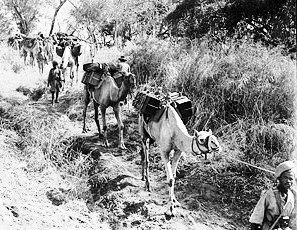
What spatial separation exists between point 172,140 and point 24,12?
26574 millimetres

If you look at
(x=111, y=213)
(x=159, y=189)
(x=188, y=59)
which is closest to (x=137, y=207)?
(x=111, y=213)

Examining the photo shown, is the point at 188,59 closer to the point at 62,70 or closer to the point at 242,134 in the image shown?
the point at 242,134

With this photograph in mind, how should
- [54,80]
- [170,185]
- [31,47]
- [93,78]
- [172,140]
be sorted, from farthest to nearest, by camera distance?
1. [31,47]
2. [54,80]
3. [93,78]
4. [172,140]
5. [170,185]

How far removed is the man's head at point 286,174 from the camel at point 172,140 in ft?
4.74

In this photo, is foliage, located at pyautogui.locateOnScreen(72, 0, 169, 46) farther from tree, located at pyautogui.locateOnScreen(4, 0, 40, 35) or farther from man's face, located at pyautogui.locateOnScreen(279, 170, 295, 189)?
man's face, located at pyautogui.locateOnScreen(279, 170, 295, 189)

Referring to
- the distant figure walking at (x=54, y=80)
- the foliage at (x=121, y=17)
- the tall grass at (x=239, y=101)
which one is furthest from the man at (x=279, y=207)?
the foliage at (x=121, y=17)

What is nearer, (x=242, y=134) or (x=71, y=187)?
(x=71, y=187)

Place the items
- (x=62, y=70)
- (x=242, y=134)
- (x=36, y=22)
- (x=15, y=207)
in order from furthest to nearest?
(x=36, y=22) < (x=62, y=70) < (x=242, y=134) < (x=15, y=207)

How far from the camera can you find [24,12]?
3052 centimetres

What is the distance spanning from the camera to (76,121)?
37.8ft

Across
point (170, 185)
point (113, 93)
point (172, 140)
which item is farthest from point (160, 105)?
point (113, 93)

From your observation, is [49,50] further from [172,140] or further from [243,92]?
[172,140]

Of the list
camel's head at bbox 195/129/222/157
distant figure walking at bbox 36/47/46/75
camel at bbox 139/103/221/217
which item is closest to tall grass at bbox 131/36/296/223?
camel at bbox 139/103/221/217

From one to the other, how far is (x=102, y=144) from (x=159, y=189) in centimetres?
248
